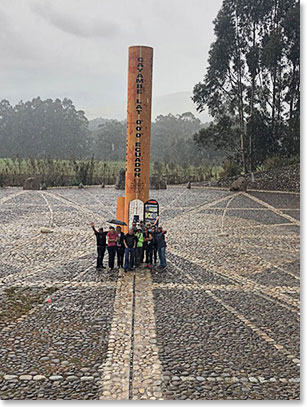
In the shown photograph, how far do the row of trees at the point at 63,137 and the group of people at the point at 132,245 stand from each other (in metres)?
25.7

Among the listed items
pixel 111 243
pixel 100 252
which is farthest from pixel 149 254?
pixel 100 252

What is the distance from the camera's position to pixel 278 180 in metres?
22.3

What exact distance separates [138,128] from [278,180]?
48.0ft

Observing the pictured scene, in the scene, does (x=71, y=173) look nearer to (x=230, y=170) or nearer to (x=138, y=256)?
(x=230, y=170)

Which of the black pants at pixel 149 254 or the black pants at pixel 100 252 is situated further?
the black pants at pixel 149 254

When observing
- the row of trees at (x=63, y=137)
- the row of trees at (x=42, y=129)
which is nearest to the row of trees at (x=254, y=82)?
the row of trees at (x=63, y=137)

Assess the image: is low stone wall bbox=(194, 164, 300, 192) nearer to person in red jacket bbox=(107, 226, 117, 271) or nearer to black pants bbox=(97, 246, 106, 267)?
person in red jacket bbox=(107, 226, 117, 271)

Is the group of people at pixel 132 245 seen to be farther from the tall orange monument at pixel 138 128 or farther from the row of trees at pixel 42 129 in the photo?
the row of trees at pixel 42 129

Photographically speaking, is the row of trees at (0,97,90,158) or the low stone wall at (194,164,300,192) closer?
the low stone wall at (194,164,300,192)

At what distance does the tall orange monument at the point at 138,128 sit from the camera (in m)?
8.99

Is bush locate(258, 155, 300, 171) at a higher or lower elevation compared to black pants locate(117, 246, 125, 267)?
higher

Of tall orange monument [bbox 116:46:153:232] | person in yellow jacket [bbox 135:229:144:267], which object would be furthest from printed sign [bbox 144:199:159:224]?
person in yellow jacket [bbox 135:229:144:267]

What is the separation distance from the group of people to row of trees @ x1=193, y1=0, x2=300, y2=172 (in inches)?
709

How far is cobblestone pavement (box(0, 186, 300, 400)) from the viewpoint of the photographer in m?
4.59
